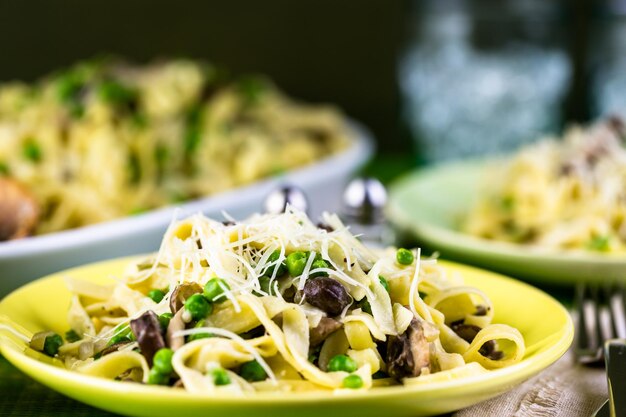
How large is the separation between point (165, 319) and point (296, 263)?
1.10ft

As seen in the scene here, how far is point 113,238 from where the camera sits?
3164 millimetres

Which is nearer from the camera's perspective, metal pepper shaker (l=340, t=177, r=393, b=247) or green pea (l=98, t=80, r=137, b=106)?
metal pepper shaker (l=340, t=177, r=393, b=247)

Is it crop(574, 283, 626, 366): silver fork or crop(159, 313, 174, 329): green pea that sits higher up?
crop(159, 313, 174, 329): green pea

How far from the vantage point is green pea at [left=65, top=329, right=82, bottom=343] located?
2.39 m

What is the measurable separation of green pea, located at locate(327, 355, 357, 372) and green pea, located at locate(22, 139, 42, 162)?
97.6 inches

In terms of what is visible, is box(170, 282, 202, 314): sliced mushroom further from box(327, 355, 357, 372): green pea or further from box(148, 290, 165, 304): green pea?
box(327, 355, 357, 372): green pea

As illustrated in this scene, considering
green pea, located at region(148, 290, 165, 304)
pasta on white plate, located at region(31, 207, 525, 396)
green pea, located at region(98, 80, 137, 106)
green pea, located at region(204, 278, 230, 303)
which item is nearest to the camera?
pasta on white plate, located at region(31, 207, 525, 396)

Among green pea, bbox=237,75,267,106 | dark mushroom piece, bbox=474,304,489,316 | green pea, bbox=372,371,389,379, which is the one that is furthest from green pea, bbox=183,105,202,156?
green pea, bbox=372,371,389,379

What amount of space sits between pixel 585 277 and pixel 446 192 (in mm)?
1294

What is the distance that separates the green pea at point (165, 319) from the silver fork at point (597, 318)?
1218 mm

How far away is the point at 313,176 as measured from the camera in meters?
4.24

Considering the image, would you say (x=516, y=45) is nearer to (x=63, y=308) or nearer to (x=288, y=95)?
(x=288, y=95)

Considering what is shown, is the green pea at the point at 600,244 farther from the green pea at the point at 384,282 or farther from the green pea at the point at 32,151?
the green pea at the point at 32,151

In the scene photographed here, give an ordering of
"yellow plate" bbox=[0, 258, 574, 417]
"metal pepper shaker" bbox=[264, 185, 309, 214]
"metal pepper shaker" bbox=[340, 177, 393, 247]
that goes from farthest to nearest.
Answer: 1. "metal pepper shaker" bbox=[340, 177, 393, 247]
2. "metal pepper shaker" bbox=[264, 185, 309, 214]
3. "yellow plate" bbox=[0, 258, 574, 417]
